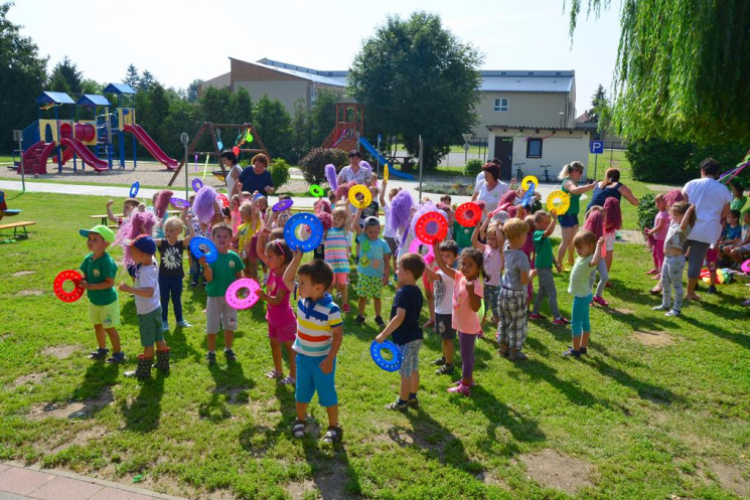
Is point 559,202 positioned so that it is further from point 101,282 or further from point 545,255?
point 101,282

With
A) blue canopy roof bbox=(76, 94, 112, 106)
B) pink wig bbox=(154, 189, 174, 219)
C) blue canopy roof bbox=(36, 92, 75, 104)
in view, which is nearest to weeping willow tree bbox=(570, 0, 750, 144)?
pink wig bbox=(154, 189, 174, 219)

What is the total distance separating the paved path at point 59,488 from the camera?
13.9ft

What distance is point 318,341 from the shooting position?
490 cm

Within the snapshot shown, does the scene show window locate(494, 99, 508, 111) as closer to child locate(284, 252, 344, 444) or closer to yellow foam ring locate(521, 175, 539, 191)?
yellow foam ring locate(521, 175, 539, 191)

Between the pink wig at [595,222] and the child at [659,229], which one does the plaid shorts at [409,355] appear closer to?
the pink wig at [595,222]

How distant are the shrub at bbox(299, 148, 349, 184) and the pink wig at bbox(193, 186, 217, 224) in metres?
17.8

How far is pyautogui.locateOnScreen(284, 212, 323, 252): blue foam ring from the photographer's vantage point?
18.4ft

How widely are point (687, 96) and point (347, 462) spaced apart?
253 inches

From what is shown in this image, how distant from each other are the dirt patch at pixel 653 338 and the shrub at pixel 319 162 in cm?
1938

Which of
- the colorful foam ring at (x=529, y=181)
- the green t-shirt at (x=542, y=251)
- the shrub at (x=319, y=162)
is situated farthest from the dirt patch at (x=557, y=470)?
the shrub at (x=319, y=162)

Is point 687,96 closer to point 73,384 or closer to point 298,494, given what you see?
point 298,494

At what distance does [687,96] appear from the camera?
776 centimetres

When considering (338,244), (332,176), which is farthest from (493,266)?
(332,176)

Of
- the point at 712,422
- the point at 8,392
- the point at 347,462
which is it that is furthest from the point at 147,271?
the point at 712,422
